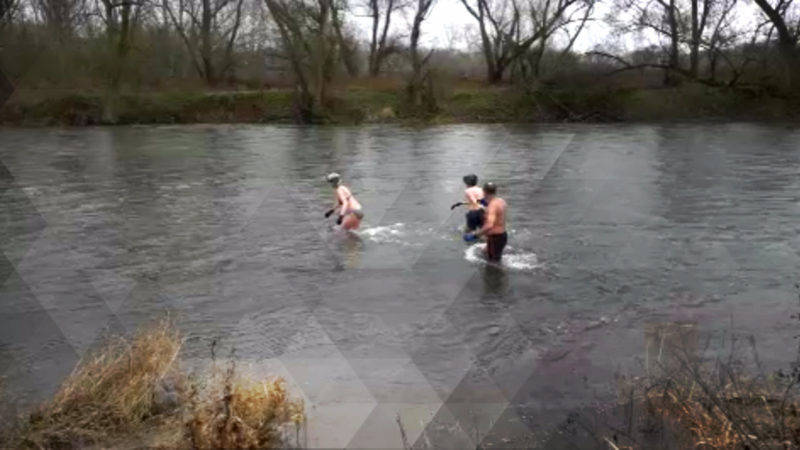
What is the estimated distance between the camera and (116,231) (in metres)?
16.6

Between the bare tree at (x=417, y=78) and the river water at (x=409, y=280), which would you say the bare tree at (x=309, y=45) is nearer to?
the bare tree at (x=417, y=78)

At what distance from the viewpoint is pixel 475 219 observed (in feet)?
49.1

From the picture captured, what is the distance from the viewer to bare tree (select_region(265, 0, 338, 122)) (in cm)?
5041

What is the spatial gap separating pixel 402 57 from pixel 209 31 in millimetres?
14155

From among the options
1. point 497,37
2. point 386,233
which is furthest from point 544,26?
point 386,233

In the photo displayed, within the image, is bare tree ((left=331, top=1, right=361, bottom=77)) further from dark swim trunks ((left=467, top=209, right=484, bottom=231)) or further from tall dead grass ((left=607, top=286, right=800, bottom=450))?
tall dead grass ((left=607, top=286, right=800, bottom=450))

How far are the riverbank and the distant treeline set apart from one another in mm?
274

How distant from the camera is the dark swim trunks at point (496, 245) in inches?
524

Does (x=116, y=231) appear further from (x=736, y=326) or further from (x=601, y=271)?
(x=736, y=326)

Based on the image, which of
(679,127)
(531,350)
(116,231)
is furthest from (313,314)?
(679,127)

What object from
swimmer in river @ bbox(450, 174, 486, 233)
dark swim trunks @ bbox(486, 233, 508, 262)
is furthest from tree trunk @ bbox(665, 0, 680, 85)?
dark swim trunks @ bbox(486, 233, 508, 262)

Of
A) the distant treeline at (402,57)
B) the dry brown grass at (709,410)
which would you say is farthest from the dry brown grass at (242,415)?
the distant treeline at (402,57)

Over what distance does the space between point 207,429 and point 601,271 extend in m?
8.23

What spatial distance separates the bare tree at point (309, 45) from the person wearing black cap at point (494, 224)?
38.9 m
